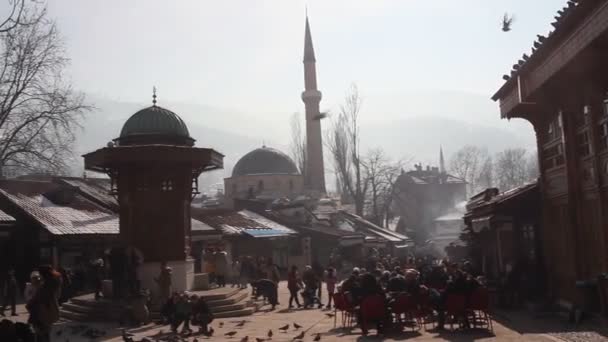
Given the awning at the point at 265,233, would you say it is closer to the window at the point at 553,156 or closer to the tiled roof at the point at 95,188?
the tiled roof at the point at 95,188

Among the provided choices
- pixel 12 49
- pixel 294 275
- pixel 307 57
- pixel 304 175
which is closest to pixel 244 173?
pixel 304 175

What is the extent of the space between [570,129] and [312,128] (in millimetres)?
46094

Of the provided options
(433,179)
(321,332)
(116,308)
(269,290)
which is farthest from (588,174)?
(433,179)

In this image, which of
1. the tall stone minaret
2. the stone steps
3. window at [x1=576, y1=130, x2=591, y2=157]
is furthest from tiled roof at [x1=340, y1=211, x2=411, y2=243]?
window at [x1=576, y1=130, x2=591, y2=157]

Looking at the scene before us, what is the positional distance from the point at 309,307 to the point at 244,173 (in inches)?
1742

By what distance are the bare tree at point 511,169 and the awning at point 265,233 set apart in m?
46.9

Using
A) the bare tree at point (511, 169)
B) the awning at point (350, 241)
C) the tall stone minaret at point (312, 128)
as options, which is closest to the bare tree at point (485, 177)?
the bare tree at point (511, 169)

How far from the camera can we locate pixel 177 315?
1393cm

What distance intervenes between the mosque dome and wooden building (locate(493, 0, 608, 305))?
349 inches

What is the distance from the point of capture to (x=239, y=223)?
36.3 meters

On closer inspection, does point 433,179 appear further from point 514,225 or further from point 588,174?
point 588,174

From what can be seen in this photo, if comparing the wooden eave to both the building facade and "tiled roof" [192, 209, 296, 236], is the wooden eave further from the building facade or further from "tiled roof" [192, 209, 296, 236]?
the building facade

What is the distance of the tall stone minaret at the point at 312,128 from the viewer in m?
58.6

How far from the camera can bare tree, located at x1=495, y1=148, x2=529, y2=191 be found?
255ft
